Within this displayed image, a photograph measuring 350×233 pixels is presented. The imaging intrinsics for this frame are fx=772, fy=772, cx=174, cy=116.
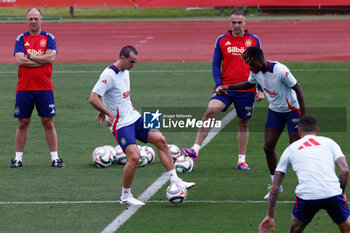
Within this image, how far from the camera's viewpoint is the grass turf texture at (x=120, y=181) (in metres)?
9.42

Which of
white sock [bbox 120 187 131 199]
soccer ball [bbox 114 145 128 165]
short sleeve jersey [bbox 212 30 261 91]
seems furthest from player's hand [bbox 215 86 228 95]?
white sock [bbox 120 187 131 199]

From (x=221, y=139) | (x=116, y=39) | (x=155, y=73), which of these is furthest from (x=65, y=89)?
(x=116, y=39)

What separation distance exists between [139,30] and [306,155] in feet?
105

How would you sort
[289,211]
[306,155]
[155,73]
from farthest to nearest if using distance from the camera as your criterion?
[155,73] < [289,211] < [306,155]

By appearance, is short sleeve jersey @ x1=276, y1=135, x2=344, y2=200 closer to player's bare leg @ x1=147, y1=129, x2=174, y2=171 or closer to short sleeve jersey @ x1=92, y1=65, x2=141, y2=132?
player's bare leg @ x1=147, y1=129, x2=174, y2=171

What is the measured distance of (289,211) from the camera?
9.86m

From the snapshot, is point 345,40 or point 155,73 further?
point 345,40

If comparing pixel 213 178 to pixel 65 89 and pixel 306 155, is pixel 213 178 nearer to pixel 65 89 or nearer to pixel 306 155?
pixel 306 155

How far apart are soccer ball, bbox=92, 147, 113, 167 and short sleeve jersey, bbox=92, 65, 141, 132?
2.20 m

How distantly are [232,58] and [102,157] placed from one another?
104 inches

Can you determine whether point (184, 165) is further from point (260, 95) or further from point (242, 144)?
point (260, 95)

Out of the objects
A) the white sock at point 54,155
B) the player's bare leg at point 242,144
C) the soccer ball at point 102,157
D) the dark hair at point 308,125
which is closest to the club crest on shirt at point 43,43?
the white sock at point 54,155

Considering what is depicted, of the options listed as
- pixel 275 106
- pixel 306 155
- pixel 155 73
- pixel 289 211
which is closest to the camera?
pixel 306 155

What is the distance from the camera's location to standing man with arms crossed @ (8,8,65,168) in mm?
12406
